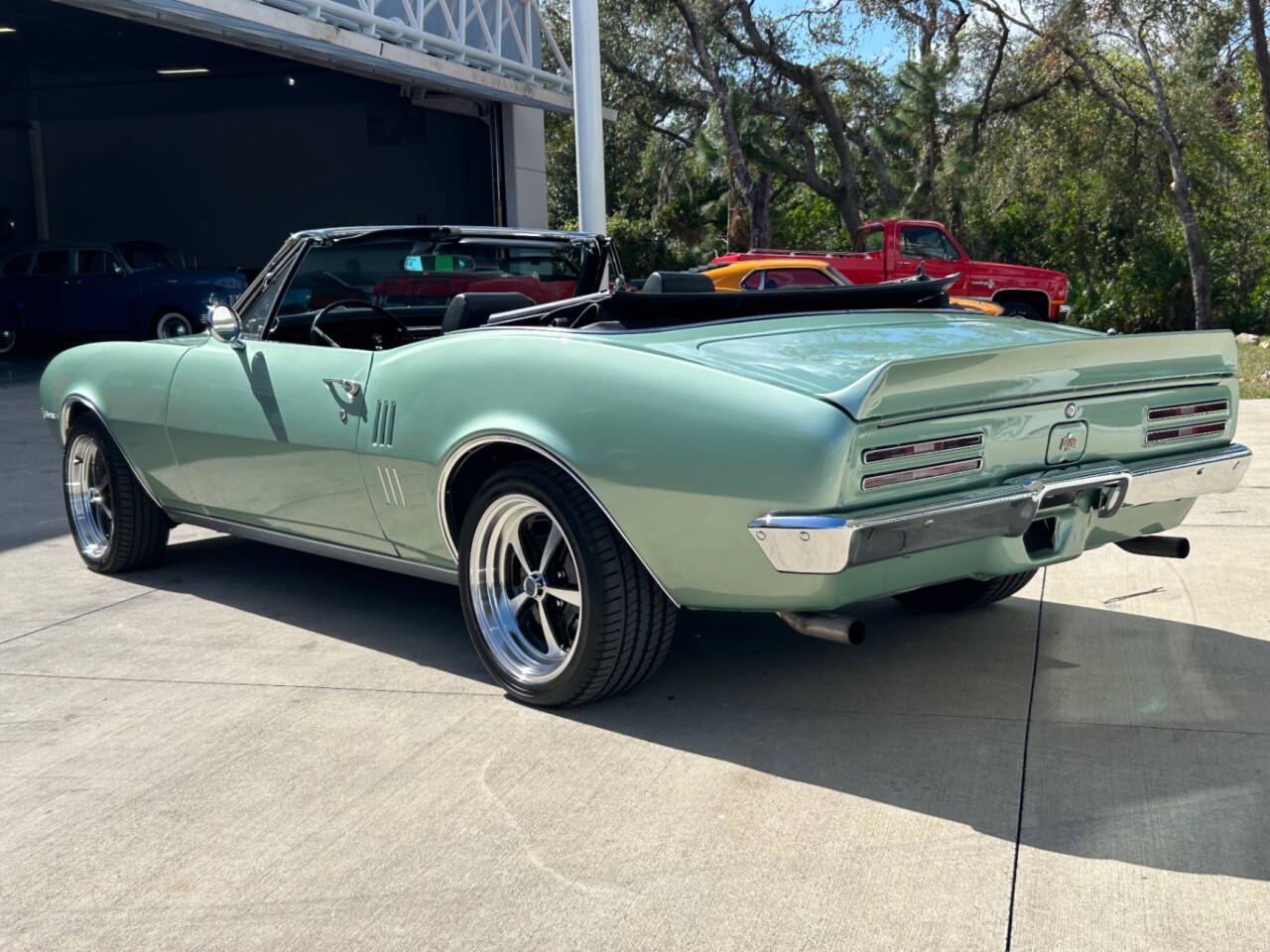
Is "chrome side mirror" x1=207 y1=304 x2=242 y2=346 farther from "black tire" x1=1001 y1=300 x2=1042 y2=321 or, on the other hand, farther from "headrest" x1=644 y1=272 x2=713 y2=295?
"black tire" x1=1001 y1=300 x2=1042 y2=321

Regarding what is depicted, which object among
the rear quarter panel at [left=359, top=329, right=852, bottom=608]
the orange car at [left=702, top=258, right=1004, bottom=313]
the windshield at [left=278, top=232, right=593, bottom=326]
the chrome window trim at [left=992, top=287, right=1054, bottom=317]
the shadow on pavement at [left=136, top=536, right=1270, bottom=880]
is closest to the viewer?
the shadow on pavement at [left=136, top=536, right=1270, bottom=880]

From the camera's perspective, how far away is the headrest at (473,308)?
434 cm

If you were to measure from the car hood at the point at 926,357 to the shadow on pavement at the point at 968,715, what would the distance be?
893 mm

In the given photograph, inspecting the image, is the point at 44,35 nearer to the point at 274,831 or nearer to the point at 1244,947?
the point at 274,831

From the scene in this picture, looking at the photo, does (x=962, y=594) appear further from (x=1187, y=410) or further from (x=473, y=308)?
(x=473, y=308)

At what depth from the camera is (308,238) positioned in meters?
4.98

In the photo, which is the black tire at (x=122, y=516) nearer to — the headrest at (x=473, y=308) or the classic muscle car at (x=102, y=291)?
the headrest at (x=473, y=308)

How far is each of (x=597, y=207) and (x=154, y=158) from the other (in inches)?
653

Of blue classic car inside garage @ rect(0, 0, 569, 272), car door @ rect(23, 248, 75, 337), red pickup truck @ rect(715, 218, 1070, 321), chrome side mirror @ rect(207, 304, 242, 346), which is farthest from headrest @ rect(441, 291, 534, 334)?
blue classic car inside garage @ rect(0, 0, 569, 272)

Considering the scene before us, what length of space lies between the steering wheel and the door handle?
0.50 meters

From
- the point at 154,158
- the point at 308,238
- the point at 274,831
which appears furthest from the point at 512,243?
the point at 154,158

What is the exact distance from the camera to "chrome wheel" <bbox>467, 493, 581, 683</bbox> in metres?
3.83

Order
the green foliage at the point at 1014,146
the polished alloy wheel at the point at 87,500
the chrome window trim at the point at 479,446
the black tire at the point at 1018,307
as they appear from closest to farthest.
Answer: the chrome window trim at the point at 479,446 < the polished alloy wheel at the point at 87,500 < the black tire at the point at 1018,307 < the green foliage at the point at 1014,146

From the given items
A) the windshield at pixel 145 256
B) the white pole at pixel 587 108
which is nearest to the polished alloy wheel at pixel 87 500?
the white pole at pixel 587 108
